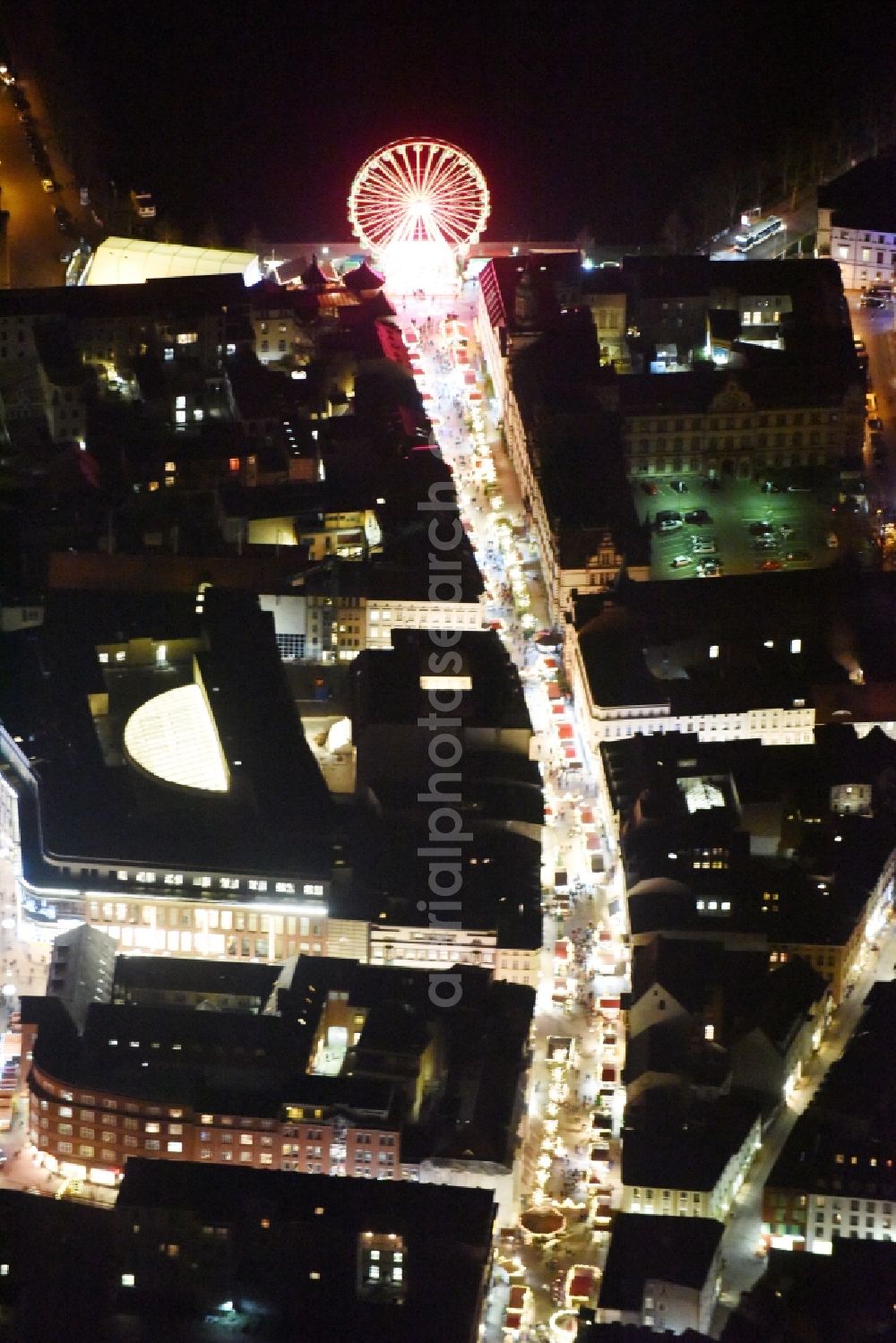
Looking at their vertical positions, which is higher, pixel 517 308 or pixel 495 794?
pixel 517 308

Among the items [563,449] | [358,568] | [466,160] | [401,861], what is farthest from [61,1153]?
[466,160]

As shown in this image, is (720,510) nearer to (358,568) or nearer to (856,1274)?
(358,568)

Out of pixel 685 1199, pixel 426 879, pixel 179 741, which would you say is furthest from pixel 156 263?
pixel 685 1199

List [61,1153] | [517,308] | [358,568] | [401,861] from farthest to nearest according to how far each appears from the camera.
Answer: [517,308]
[358,568]
[401,861]
[61,1153]

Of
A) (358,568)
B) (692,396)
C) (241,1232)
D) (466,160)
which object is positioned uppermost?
(466,160)

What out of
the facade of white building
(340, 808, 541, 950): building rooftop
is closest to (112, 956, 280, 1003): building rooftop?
(340, 808, 541, 950): building rooftop

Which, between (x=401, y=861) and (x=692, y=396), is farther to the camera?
(x=692, y=396)

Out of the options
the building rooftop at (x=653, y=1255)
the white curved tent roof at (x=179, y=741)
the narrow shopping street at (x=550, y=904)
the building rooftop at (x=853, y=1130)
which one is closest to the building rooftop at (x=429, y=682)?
the narrow shopping street at (x=550, y=904)
